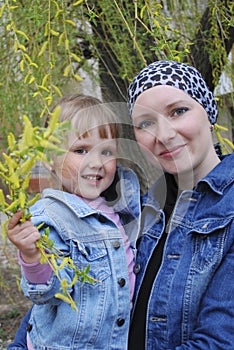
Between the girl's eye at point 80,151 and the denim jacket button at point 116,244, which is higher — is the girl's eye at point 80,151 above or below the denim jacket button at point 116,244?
above

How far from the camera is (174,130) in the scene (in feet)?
3.89

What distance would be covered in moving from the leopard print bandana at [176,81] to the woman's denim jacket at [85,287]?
0.29 meters

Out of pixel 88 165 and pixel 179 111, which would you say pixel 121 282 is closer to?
pixel 88 165

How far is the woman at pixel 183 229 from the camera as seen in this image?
1.09 meters

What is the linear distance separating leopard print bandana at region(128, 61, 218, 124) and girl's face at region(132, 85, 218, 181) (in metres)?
0.02

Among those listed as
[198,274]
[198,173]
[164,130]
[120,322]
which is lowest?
[120,322]

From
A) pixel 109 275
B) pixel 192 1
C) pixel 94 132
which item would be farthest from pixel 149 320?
pixel 192 1

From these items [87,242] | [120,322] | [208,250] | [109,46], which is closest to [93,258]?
[87,242]

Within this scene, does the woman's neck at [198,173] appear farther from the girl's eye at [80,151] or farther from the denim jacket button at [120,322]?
the denim jacket button at [120,322]

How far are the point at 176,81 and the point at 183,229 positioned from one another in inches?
12.9

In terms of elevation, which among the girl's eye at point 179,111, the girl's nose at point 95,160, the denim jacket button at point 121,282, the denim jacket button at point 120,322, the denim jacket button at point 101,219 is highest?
the girl's eye at point 179,111

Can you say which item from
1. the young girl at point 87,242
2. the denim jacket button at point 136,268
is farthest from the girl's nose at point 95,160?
the denim jacket button at point 136,268

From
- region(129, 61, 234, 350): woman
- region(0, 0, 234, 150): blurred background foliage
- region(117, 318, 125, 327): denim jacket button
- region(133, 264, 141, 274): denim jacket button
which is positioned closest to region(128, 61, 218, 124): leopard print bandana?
region(129, 61, 234, 350): woman

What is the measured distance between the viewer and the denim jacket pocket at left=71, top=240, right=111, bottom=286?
3.93 ft
